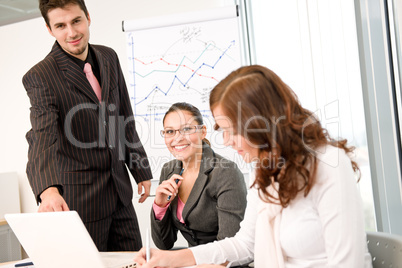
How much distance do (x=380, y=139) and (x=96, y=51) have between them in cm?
141

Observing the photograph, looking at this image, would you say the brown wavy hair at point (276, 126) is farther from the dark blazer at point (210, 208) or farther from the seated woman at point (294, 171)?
the dark blazer at point (210, 208)

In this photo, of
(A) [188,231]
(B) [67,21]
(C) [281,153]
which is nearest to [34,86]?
(B) [67,21]

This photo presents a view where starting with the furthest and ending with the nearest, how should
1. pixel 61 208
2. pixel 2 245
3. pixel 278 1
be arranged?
pixel 2 245
pixel 278 1
pixel 61 208

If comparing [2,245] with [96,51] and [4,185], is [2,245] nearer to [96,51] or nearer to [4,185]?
[4,185]

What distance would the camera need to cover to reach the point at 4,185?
3.63 metres

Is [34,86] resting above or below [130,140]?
above

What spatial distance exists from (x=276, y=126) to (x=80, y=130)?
1039 millimetres

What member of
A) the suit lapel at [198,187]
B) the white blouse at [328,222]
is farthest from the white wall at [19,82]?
the white blouse at [328,222]

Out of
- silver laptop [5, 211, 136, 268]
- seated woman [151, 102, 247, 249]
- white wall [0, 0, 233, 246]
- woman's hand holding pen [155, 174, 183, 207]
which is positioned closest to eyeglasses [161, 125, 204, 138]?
seated woman [151, 102, 247, 249]

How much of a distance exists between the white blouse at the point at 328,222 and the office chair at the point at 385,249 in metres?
0.06

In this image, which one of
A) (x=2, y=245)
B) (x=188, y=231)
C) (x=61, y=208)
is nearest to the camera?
Answer: (x=61, y=208)

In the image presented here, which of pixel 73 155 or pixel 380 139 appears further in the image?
pixel 380 139

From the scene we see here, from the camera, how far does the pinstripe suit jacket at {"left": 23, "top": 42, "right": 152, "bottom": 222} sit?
1706mm

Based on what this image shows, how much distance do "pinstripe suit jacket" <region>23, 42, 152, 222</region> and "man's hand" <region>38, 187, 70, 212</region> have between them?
0.20 metres
